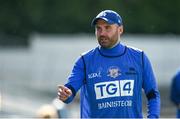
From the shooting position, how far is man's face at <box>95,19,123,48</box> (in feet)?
24.6

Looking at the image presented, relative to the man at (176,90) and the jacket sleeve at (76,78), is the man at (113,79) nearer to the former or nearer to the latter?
the jacket sleeve at (76,78)

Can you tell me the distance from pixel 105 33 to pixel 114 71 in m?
0.39

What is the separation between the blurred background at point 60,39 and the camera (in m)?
35.8

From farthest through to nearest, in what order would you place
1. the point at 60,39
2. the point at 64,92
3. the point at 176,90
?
the point at 60,39, the point at 176,90, the point at 64,92

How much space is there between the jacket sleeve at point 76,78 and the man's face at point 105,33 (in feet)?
0.92

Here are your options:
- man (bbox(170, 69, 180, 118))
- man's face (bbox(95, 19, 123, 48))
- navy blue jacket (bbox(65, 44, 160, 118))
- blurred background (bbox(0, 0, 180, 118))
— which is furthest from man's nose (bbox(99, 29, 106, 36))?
blurred background (bbox(0, 0, 180, 118))

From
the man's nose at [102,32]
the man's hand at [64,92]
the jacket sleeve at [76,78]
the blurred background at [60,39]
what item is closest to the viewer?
the man's hand at [64,92]

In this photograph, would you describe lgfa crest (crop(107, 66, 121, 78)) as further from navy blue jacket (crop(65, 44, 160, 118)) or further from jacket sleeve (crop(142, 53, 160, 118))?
jacket sleeve (crop(142, 53, 160, 118))

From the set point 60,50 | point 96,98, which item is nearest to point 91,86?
point 96,98

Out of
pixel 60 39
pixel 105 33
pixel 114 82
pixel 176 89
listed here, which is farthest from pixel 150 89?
Answer: pixel 60 39

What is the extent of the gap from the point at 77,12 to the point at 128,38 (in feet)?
22.9

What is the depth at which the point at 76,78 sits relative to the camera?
762cm

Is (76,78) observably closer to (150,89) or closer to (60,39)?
(150,89)

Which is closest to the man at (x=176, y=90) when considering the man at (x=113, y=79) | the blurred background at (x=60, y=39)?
the man at (x=113, y=79)
